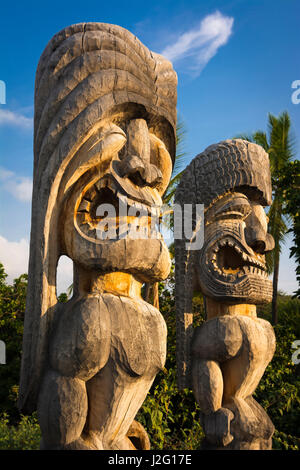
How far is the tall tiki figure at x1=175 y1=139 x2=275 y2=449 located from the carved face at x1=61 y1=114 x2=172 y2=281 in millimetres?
855

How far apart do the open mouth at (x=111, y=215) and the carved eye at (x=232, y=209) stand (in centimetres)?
100

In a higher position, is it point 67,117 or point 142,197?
point 67,117

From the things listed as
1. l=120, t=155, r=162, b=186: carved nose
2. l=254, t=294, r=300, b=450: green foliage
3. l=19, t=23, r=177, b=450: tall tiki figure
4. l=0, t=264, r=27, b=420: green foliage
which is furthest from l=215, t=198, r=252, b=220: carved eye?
l=0, t=264, r=27, b=420: green foliage

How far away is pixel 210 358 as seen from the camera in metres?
2.94

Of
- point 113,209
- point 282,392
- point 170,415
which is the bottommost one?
point 170,415

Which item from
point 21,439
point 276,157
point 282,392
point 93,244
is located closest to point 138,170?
point 93,244

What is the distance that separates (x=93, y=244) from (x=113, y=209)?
0.26 metres

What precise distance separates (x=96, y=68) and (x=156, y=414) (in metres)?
3.73

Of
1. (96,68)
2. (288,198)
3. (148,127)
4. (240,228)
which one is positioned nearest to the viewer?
(96,68)

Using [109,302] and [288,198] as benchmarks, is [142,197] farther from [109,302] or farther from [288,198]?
[288,198]

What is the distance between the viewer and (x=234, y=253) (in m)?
3.21

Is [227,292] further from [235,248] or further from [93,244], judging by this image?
[93,244]
